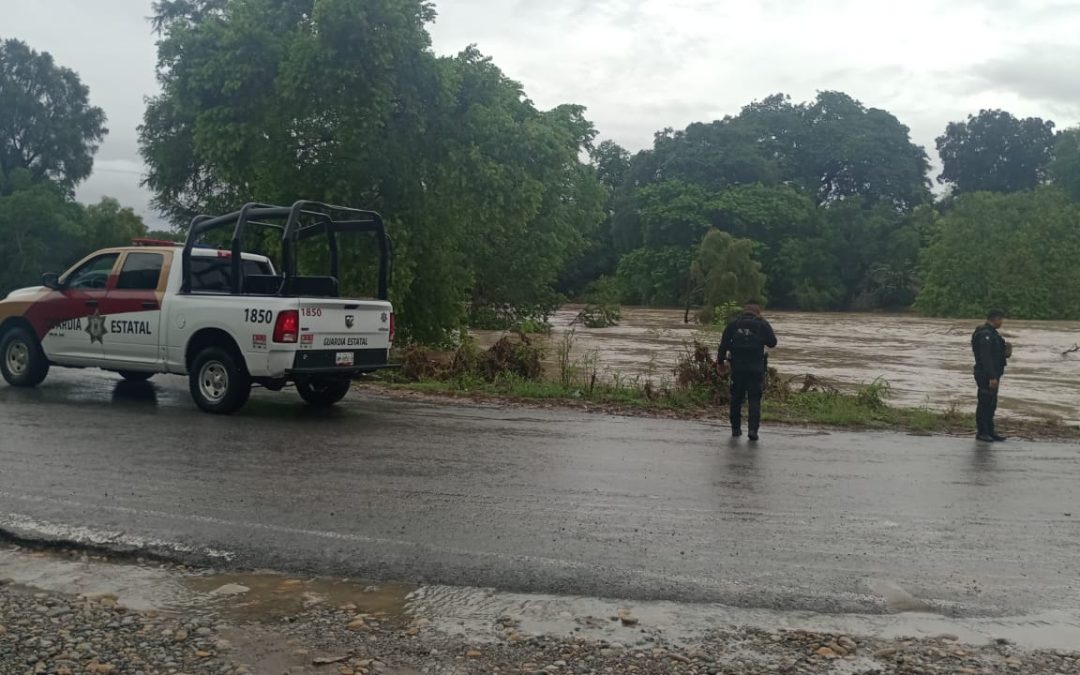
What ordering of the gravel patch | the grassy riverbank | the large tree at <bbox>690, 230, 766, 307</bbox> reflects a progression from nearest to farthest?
the gravel patch
the grassy riverbank
the large tree at <bbox>690, 230, 766, 307</bbox>

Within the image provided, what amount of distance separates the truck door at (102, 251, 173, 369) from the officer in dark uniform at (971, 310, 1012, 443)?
1024 centimetres

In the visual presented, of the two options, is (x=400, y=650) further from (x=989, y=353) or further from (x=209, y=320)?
(x=989, y=353)

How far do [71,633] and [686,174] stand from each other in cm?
7952

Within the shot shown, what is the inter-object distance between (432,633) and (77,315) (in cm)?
961

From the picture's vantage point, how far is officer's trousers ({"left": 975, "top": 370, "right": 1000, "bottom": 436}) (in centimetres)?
1214

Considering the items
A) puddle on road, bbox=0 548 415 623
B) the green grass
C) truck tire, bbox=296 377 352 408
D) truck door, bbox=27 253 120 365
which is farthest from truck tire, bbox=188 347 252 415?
puddle on road, bbox=0 548 415 623

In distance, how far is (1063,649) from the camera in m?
4.69

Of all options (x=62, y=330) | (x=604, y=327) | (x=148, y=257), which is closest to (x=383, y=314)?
(x=148, y=257)

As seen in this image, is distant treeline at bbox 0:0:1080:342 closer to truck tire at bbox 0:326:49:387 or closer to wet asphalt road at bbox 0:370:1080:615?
truck tire at bbox 0:326:49:387

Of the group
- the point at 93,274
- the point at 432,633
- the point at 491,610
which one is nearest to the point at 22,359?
the point at 93,274

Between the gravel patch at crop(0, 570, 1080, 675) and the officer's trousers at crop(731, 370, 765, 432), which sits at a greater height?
the officer's trousers at crop(731, 370, 765, 432)

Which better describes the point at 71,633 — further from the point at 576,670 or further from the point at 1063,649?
the point at 1063,649

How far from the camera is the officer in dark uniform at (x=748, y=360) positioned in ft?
37.0

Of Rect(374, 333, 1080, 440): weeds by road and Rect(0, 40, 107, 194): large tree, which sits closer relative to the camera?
Rect(374, 333, 1080, 440): weeds by road
